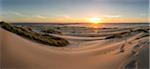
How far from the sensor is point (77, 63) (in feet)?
6.63

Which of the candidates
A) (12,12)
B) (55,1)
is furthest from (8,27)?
(55,1)

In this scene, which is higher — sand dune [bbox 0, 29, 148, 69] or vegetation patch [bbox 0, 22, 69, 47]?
vegetation patch [bbox 0, 22, 69, 47]

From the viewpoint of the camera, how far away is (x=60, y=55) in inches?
79.6

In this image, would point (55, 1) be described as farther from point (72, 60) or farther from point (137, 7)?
point (137, 7)

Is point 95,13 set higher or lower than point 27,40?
higher

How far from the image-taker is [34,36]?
2.02 m

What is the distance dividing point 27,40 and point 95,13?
49cm

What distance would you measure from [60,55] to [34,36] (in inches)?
8.4

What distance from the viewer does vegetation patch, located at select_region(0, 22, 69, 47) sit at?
6.59ft

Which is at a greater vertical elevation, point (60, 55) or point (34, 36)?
point (34, 36)

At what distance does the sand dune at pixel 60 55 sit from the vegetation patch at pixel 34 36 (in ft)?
0.09

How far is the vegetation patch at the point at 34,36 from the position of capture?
201 cm

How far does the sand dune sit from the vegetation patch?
3cm

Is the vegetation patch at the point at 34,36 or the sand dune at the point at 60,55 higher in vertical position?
the vegetation patch at the point at 34,36
